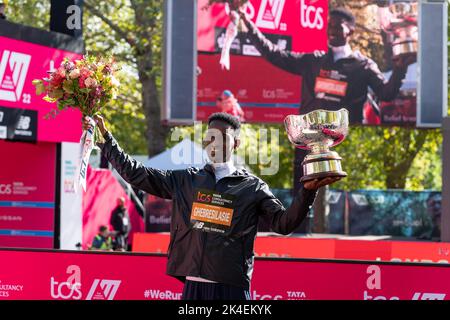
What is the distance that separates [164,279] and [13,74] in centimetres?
622

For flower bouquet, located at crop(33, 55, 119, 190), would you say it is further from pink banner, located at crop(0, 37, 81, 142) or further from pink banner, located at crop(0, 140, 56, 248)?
pink banner, located at crop(0, 140, 56, 248)

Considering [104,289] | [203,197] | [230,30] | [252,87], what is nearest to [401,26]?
[252,87]

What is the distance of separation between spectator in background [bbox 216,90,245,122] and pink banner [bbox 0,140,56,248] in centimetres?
518

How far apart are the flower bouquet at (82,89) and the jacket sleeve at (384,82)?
14.5 m

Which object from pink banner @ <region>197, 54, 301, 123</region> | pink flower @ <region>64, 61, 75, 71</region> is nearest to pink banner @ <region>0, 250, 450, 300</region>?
pink flower @ <region>64, 61, 75, 71</region>

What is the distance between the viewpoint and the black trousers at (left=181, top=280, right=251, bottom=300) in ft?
18.8

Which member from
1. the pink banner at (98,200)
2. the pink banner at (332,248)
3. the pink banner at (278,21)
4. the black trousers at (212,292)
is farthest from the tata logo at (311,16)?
the black trousers at (212,292)

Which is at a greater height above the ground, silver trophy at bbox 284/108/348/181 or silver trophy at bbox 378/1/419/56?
silver trophy at bbox 378/1/419/56

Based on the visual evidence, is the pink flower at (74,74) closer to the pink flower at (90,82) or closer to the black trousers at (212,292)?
the pink flower at (90,82)

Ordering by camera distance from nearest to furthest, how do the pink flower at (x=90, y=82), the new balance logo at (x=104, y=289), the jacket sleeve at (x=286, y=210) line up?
the jacket sleeve at (x=286, y=210)
the pink flower at (x=90, y=82)
the new balance logo at (x=104, y=289)

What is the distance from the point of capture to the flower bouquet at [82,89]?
20.8 feet

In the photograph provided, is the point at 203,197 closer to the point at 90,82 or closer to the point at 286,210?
the point at 286,210
